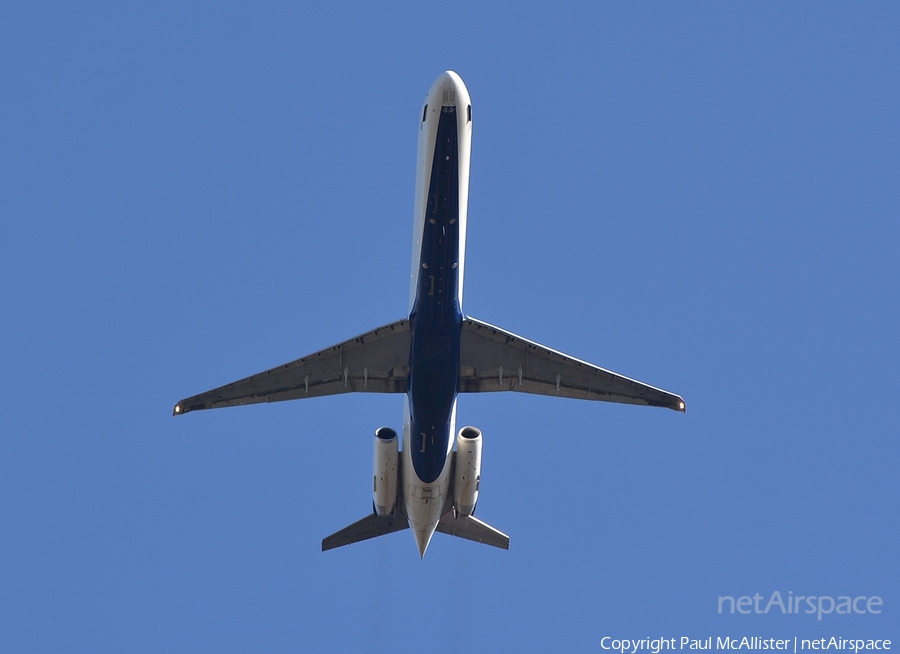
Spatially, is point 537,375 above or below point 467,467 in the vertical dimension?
above

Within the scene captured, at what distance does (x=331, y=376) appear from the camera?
5394 cm

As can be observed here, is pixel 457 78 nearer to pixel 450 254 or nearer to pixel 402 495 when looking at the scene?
pixel 450 254

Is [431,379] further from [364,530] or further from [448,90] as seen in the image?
[448,90]

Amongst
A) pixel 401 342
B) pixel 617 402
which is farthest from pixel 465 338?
pixel 617 402

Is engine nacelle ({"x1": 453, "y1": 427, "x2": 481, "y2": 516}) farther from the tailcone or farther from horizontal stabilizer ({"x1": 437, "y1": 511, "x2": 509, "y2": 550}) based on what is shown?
horizontal stabilizer ({"x1": 437, "y1": 511, "x2": 509, "y2": 550})

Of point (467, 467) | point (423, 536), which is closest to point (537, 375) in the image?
point (467, 467)

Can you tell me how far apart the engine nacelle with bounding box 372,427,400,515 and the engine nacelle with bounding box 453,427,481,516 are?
8.06 ft

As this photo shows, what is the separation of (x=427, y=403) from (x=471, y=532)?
8.29 m

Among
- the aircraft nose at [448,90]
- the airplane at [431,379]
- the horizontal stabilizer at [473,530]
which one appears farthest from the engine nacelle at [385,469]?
the aircraft nose at [448,90]

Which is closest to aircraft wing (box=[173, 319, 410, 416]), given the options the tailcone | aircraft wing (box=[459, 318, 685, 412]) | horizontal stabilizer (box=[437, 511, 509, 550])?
aircraft wing (box=[459, 318, 685, 412])

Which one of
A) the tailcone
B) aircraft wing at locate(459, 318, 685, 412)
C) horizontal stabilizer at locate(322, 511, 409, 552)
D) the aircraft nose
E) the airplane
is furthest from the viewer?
horizontal stabilizer at locate(322, 511, 409, 552)

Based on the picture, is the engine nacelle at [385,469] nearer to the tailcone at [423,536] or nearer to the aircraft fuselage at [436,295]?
the aircraft fuselage at [436,295]

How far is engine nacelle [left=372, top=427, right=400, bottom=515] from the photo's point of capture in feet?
173

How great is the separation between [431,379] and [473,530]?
9.11m
